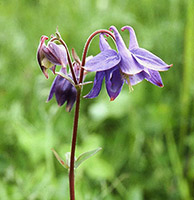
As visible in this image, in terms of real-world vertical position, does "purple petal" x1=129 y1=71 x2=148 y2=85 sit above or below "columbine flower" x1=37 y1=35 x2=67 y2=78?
below

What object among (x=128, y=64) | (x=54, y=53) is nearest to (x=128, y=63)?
(x=128, y=64)

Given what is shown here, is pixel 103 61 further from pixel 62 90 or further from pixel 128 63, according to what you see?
pixel 62 90

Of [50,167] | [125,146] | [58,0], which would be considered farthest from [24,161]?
[58,0]

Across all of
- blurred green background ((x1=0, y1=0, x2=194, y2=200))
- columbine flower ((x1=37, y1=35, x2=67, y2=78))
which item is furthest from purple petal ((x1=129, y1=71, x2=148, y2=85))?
blurred green background ((x1=0, y1=0, x2=194, y2=200))

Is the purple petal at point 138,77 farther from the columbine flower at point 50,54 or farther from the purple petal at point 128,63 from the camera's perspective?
the columbine flower at point 50,54

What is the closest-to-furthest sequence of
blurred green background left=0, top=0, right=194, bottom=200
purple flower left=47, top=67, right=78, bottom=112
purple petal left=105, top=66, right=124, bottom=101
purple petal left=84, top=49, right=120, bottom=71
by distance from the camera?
1. purple petal left=84, top=49, right=120, bottom=71
2. purple petal left=105, top=66, right=124, bottom=101
3. purple flower left=47, top=67, right=78, bottom=112
4. blurred green background left=0, top=0, right=194, bottom=200

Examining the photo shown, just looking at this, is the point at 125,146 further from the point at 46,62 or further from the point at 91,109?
the point at 46,62

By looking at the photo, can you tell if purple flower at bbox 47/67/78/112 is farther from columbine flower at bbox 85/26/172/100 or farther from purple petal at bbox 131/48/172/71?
purple petal at bbox 131/48/172/71
